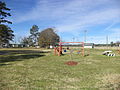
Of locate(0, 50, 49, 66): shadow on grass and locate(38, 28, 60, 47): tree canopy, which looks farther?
locate(38, 28, 60, 47): tree canopy

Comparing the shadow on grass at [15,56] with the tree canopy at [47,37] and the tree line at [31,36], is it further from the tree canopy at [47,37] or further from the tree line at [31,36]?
the tree canopy at [47,37]

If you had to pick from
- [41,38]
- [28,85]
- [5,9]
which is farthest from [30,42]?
[28,85]

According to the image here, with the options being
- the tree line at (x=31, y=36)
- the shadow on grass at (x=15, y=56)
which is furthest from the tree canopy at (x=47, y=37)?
the shadow on grass at (x=15, y=56)

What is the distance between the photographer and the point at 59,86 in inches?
191

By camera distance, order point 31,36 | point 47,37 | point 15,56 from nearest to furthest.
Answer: point 15,56 → point 47,37 → point 31,36

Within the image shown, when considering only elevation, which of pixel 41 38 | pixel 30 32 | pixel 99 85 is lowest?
pixel 99 85

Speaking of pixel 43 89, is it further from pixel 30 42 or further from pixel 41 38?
pixel 30 42

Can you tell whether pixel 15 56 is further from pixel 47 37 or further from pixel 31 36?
pixel 31 36

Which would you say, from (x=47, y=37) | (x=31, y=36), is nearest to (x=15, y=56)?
(x=47, y=37)

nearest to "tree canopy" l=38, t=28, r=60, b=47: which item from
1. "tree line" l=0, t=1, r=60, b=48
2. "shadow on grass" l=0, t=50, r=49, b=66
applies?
"tree line" l=0, t=1, r=60, b=48

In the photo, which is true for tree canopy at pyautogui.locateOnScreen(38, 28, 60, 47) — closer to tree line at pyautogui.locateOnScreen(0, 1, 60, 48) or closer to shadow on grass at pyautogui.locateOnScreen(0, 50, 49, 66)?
tree line at pyautogui.locateOnScreen(0, 1, 60, 48)

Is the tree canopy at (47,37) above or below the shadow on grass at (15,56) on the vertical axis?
above

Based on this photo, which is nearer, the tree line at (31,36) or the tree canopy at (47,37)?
the tree line at (31,36)

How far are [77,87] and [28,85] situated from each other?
200cm
